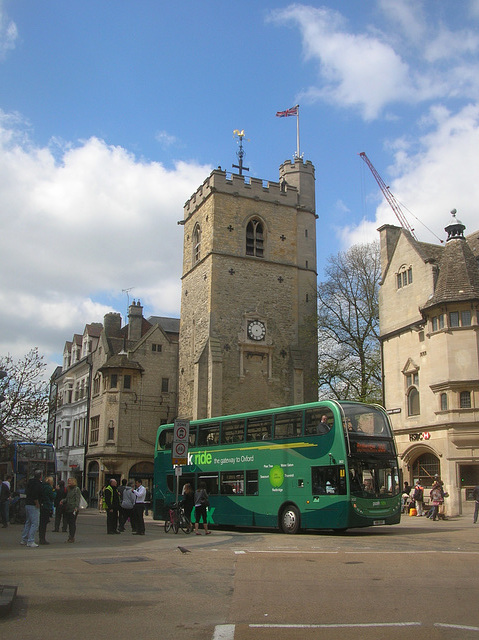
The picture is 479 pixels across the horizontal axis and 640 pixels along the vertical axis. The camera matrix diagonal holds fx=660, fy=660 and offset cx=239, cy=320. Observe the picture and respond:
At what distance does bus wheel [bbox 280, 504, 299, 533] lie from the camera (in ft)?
58.4

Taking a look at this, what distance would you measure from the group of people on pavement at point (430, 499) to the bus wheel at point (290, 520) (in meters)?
7.49

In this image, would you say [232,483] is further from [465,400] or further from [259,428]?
[465,400]

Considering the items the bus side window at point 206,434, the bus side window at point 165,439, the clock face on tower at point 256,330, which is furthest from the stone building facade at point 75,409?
the bus side window at point 206,434

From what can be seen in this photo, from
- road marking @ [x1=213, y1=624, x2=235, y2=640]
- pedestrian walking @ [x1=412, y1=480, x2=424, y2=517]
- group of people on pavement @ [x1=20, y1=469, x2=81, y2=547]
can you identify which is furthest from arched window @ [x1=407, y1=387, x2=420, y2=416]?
road marking @ [x1=213, y1=624, x2=235, y2=640]

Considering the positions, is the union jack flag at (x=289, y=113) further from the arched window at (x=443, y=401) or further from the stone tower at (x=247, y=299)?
the arched window at (x=443, y=401)

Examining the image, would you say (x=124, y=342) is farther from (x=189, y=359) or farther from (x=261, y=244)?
(x=261, y=244)

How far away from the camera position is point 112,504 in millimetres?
17844

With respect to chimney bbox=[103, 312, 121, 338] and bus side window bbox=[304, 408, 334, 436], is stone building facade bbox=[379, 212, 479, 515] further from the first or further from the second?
chimney bbox=[103, 312, 121, 338]

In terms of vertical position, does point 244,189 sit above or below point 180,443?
above

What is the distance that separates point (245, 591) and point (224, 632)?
2.23 metres

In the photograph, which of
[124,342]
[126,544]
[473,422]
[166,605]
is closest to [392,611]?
→ [166,605]

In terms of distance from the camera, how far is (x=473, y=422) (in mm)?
24781

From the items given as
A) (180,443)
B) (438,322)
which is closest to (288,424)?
(180,443)

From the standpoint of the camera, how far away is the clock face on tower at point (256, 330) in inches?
1591
